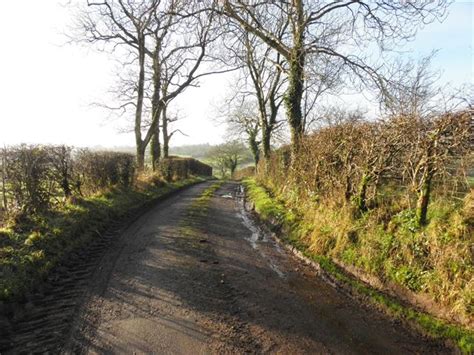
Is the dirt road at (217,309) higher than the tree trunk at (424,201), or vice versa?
the tree trunk at (424,201)

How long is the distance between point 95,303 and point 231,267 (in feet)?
8.85

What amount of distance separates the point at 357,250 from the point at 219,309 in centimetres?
314

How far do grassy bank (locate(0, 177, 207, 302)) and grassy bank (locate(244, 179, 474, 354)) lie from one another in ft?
17.0

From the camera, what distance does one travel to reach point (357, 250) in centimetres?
696

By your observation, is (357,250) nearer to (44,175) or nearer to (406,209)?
(406,209)

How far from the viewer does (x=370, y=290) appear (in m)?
5.97

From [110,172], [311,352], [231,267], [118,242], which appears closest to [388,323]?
[311,352]

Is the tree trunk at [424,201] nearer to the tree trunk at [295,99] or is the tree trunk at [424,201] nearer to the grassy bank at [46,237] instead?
the grassy bank at [46,237]

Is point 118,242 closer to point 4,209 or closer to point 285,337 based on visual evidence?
point 4,209

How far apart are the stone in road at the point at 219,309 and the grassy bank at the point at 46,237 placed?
964mm

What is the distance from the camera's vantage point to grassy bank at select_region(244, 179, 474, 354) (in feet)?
15.7

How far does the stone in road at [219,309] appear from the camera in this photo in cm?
449

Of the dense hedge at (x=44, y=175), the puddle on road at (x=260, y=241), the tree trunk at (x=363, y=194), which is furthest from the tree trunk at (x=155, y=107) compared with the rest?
the tree trunk at (x=363, y=194)

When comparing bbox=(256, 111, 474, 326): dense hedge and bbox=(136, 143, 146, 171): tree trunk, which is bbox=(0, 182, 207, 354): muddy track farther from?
bbox=(136, 143, 146, 171): tree trunk
